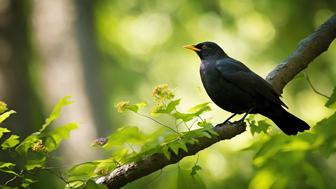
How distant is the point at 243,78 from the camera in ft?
16.5

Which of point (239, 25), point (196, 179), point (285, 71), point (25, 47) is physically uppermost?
point (25, 47)

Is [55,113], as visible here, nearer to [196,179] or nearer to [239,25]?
[196,179]

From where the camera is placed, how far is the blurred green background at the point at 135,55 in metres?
8.39

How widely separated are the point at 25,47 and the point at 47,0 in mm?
1288

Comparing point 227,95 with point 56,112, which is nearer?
point 56,112

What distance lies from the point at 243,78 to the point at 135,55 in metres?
8.65

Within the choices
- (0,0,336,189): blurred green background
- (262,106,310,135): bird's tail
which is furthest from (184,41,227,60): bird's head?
(0,0,336,189): blurred green background

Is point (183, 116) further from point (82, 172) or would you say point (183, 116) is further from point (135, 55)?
point (135, 55)

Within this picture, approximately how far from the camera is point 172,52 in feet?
42.1

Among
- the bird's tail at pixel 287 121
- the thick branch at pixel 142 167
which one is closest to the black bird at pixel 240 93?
the bird's tail at pixel 287 121

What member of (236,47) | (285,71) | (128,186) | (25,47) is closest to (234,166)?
(236,47)

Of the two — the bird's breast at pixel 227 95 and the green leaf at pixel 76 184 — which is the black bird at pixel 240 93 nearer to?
the bird's breast at pixel 227 95

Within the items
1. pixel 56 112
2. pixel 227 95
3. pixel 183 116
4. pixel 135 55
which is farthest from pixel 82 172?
pixel 135 55

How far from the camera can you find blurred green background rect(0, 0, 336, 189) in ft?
27.5
